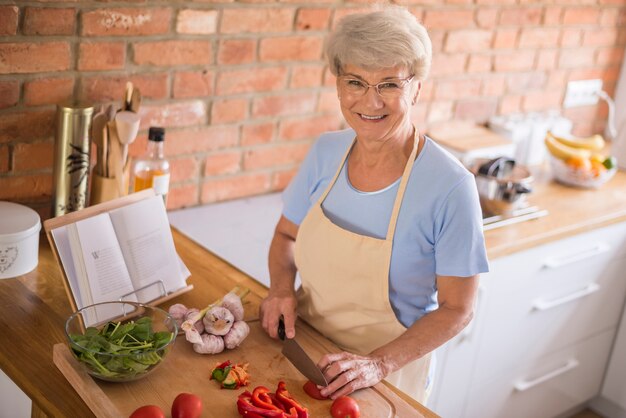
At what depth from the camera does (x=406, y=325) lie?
170cm

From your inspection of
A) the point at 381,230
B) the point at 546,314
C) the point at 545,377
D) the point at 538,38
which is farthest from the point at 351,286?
the point at 538,38

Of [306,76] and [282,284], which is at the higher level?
[306,76]

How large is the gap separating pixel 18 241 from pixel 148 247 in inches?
11.1

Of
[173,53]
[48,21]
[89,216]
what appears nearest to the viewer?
[89,216]

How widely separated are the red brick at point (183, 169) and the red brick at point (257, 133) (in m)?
0.17

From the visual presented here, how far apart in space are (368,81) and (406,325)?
51 centimetres

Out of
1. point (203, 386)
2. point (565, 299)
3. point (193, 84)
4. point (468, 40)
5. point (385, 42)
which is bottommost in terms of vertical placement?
point (565, 299)

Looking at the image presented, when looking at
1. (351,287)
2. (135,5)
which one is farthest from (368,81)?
(135,5)

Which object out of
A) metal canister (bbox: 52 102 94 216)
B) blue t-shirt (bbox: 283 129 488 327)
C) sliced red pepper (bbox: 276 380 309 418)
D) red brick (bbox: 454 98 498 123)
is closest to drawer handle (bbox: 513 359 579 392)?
red brick (bbox: 454 98 498 123)

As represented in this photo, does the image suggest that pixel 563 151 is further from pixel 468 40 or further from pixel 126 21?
pixel 126 21

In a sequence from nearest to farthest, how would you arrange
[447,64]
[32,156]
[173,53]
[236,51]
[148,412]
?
[148,412], [32,156], [173,53], [236,51], [447,64]

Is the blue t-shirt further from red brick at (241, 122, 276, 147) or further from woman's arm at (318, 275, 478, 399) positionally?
red brick at (241, 122, 276, 147)

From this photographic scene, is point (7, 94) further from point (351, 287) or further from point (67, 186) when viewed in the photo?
point (351, 287)

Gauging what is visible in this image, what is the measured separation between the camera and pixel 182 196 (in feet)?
7.54
